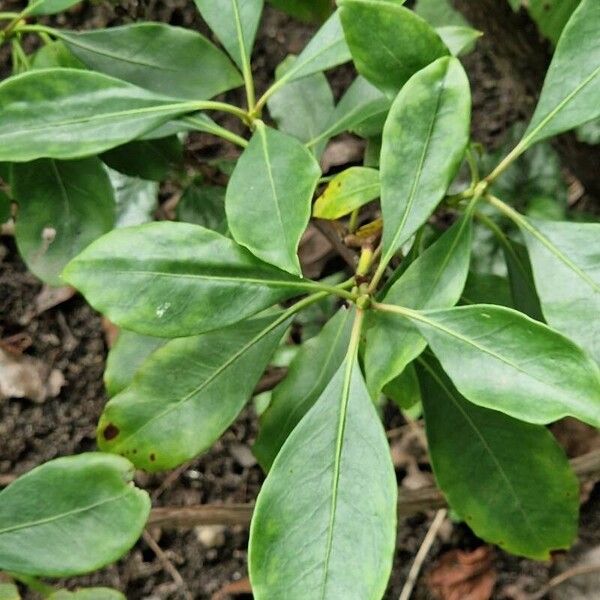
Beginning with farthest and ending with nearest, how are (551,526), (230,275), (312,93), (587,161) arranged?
(587,161)
(312,93)
(551,526)
(230,275)

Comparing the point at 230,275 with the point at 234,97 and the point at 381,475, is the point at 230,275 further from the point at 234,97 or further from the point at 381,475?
the point at 234,97

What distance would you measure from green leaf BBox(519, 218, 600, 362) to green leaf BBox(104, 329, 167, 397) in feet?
1.49

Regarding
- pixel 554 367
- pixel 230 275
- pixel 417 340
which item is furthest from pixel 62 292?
pixel 554 367

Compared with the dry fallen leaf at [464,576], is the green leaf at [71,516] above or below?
above

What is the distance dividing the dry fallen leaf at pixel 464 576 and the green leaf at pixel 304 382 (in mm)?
653

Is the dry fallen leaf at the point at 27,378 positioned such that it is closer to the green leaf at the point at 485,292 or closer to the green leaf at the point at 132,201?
the green leaf at the point at 132,201

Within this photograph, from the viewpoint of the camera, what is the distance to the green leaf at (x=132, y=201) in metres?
1.55

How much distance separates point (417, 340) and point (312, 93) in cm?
57

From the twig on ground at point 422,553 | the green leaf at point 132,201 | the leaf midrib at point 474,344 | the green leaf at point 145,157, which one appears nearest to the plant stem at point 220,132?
the green leaf at point 145,157

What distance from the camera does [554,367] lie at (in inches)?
27.5

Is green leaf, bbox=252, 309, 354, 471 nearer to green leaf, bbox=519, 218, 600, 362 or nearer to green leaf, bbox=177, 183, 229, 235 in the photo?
green leaf, bbox=519, 218, 600, 362

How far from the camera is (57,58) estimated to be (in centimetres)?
106

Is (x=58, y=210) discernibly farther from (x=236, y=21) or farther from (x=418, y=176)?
(x=418, y=176)

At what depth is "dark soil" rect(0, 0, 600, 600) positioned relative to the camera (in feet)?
4.85
